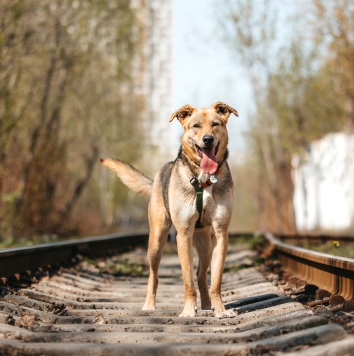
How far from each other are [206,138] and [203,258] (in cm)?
137

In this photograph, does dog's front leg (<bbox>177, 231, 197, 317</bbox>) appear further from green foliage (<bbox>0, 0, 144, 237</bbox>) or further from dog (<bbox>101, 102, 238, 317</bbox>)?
green foliage (<bbox>0, 0, 144, 237</bbox>)

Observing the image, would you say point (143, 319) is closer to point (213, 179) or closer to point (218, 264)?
point (218, 264)

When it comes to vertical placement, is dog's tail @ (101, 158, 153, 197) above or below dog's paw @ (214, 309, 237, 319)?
above

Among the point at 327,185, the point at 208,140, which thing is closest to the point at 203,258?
the point at 208,140

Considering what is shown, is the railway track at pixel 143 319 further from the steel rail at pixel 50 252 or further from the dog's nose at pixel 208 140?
the dog's nose at pixel 208 140

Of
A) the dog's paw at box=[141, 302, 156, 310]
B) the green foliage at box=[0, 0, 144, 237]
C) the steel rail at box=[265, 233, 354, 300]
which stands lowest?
the dog's paw at box=[141, 302, 156, 310]

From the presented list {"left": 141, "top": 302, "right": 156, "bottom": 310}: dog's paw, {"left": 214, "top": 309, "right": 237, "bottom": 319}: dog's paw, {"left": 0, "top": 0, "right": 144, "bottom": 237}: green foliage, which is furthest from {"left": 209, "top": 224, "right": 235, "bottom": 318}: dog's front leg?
{"left": 0, "top": 0, "right": 144, "bottom": 237}: green foliage

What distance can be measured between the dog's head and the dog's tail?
1.52m

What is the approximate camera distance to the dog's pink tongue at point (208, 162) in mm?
6711

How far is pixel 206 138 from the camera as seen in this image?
6617mm

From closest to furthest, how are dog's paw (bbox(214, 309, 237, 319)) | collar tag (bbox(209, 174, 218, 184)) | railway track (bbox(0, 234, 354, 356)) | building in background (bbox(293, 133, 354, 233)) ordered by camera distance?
railway track (bbox(0, 234, 354, 356)), dog's paw (bbox(214, 309, 237, 319)), collar tag (bbox(209, 174, 218, 184)), building in background (bbox(293, 133, 354, 233))

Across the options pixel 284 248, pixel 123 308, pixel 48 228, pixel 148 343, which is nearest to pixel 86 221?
pixel 48 228

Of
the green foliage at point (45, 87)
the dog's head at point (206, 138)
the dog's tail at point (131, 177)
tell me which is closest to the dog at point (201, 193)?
the dog's head at point (206, 138)

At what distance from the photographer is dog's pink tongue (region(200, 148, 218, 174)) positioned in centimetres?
671
